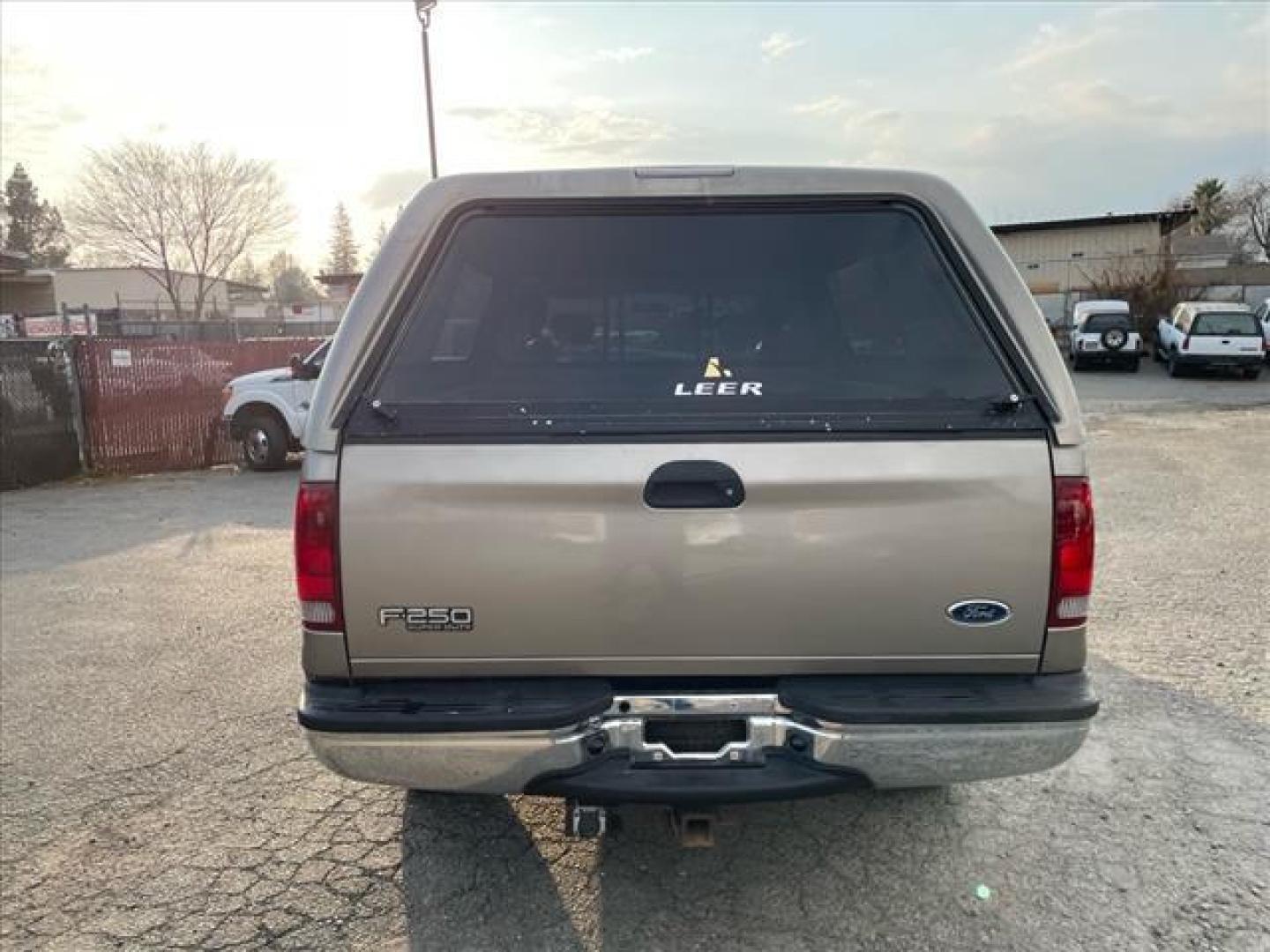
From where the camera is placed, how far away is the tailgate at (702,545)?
2.18 m

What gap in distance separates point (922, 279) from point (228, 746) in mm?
3444

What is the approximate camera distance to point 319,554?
2.24 metres

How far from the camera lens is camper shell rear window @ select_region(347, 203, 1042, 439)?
233 cm

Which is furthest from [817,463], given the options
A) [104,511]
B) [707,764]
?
[104,511]

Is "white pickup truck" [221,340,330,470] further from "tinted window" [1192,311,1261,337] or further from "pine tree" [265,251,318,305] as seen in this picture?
"pine tree" [265,251,318,305]

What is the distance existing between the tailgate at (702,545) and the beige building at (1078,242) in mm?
41684

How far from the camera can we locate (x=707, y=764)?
2236 mm

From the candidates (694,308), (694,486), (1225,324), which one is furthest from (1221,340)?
(694,486)

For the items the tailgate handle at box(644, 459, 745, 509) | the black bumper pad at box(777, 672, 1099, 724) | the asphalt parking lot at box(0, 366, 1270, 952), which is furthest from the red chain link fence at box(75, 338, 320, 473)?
the black bumper pad at box(777, 672, 1099, 724)

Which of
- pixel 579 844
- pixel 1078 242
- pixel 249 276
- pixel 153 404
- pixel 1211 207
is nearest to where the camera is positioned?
pixel 579 844

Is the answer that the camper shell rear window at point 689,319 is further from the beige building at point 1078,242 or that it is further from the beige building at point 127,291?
the beige building at point 127,291

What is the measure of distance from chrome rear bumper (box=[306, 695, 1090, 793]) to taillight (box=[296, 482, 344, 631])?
315 millimetres

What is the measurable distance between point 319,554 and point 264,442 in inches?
384

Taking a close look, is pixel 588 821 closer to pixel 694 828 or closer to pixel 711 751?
pixel 694 828
